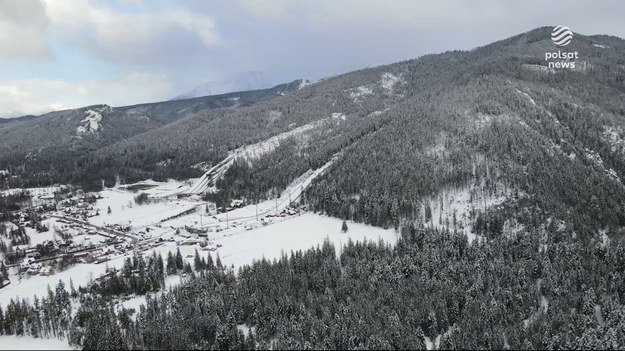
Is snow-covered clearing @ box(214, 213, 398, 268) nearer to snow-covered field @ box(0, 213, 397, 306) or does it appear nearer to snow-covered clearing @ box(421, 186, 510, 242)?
snow-covered field @ box(0, 213, 397, 306)

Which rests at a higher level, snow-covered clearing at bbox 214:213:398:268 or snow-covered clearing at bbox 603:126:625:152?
snow-covered clearing at bbox 603:126:625:152

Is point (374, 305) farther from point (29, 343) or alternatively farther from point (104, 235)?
point (104, 235)

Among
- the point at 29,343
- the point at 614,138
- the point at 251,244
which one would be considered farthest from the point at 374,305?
the point at 614,138

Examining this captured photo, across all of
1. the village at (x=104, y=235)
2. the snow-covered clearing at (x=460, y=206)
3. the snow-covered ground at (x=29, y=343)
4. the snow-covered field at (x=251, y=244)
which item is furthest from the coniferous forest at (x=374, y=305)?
the village at (x=104, y=235)

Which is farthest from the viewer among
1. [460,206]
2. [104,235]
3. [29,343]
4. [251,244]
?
[104,235]

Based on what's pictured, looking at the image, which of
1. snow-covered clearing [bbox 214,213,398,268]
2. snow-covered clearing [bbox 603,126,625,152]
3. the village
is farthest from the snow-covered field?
snow-covered clearing [bbox 603,126,625,152]

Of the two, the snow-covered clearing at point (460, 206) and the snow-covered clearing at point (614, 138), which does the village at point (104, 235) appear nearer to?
the snow-covered clearing at point (460, 206)

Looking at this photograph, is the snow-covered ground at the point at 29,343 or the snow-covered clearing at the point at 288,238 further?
the snow-covered clearing at the point at 288,238

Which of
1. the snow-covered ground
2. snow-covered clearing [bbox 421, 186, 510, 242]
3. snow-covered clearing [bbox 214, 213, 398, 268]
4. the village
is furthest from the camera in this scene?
snow-covered clearing [bbox 421, 186, 510, 242]

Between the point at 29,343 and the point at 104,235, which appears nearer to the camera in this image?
the point at 29,343
